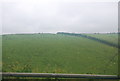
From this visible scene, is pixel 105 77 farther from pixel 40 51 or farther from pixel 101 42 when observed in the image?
pixel 101 42

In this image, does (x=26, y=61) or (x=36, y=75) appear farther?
(x=26, y=61)

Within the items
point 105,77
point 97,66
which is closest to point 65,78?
point 105,77

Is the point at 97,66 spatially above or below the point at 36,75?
below

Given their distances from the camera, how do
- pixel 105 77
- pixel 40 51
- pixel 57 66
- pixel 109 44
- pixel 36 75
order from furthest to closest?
pixel 109 44, pixel 40 51, pixel 57 66, pixel 105 77, pixel 36 75

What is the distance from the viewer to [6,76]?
12898 millimetres

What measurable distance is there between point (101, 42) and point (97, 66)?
22153mm

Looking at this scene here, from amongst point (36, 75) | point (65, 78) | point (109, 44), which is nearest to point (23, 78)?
point (36, 75)

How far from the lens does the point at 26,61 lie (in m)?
25.6

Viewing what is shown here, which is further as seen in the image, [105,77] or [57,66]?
[57,66]

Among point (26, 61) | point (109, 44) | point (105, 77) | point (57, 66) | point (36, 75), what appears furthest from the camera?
point (109, 44)

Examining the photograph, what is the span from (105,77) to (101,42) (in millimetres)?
33488

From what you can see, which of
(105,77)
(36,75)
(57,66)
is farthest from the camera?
(57,66)

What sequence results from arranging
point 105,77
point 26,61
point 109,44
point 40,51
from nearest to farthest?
point 105,77, point 26,61, point 40,51, point 109,44

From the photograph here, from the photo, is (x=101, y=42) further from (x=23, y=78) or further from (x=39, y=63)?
(x=23, y=78)
